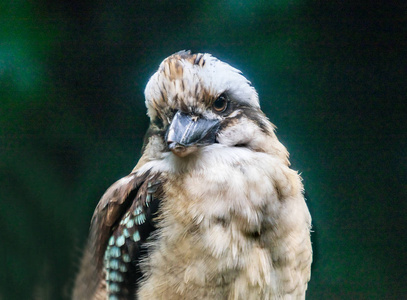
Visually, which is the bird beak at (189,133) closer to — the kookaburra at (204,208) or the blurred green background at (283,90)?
the kookaburra at (204,208)

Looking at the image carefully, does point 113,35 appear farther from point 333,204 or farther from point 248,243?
point 333,204

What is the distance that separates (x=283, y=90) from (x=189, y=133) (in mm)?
467

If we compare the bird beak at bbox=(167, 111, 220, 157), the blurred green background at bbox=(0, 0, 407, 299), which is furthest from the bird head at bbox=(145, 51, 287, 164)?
the blurred green background at bbox=(0, 0, 407, 299)

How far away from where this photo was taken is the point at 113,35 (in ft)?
3.16

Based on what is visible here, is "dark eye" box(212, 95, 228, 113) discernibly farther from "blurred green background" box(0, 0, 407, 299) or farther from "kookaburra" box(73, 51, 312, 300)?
"blurred green background" box(0, 0, 407, 299)

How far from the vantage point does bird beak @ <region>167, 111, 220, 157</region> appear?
0.74 metres

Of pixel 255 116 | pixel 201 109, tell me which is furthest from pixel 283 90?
pixel 201 109

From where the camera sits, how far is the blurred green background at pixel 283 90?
0.83m

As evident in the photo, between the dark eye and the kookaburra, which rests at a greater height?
the dark eye

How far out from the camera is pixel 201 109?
80cm

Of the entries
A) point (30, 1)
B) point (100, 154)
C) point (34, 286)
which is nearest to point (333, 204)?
point (100, 154)

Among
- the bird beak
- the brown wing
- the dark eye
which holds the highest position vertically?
the dark eye

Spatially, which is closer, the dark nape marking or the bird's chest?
the bird's chest

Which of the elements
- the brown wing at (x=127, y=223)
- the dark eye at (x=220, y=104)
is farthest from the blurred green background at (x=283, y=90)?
the dark eye at (x=220, y=104)
